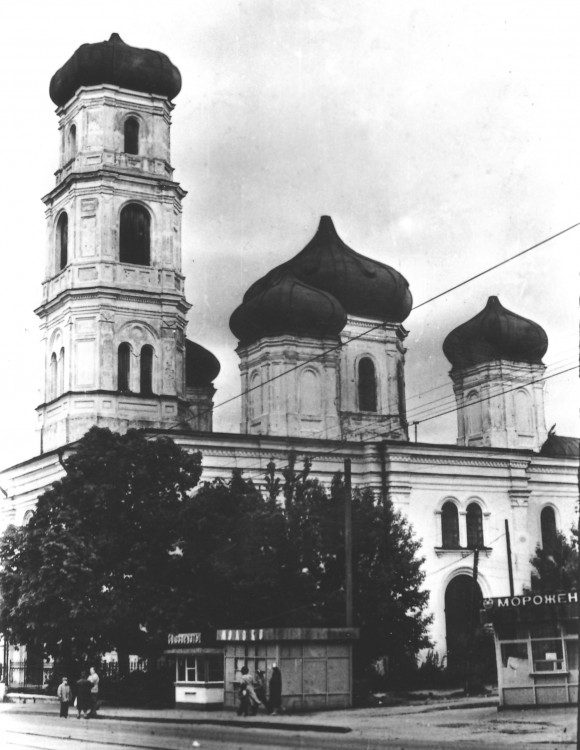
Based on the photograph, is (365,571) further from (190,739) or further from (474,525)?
(474,525)

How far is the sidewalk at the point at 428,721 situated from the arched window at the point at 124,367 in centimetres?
1618

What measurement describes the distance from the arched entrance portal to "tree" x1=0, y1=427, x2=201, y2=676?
951 centimetres

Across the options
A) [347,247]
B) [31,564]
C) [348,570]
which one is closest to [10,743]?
[348,570]

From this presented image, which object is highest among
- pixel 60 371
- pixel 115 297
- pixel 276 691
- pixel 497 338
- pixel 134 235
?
pixel 134 235

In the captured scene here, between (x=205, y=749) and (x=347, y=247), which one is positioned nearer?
(x=205, y=749)

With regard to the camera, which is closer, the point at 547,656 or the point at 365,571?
the point at 547,656

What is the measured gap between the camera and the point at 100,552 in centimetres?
3516

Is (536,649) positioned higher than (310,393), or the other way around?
→ (310,393)

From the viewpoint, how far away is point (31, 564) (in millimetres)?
35781

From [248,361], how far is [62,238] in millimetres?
9555

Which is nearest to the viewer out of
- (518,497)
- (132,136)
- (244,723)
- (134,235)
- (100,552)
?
(244,723)

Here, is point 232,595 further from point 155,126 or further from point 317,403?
point 155,126

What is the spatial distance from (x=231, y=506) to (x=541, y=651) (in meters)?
12.5

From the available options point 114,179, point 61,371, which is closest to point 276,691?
point 61,371
